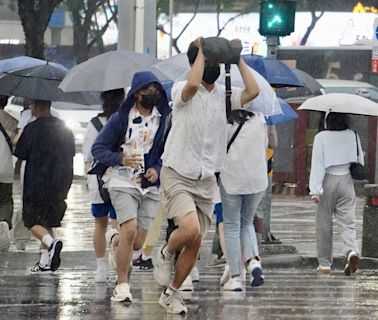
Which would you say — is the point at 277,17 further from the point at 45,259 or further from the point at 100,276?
the point at 100,276

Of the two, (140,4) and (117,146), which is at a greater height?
(140,4)

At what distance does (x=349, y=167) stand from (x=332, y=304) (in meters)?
2.48

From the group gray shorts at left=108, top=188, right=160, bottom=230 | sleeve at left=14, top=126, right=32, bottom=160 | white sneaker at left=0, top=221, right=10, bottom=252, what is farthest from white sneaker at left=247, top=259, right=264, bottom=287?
white sneaker at left=0, top=221, right=10, bottom=252

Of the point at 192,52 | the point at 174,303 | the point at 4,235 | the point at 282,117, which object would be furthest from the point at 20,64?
the point at 174,303

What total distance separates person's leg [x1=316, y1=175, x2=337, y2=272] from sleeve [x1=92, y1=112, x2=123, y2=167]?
3002 millimetres

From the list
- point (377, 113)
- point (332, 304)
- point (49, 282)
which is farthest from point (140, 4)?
point (332, 304)

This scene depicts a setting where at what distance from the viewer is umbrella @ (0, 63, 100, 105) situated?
1210cm

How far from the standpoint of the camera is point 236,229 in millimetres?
10445

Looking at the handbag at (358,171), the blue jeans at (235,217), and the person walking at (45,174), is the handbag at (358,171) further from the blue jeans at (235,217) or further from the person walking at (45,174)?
the person walking at (45,174)

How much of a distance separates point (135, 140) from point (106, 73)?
1.94 m

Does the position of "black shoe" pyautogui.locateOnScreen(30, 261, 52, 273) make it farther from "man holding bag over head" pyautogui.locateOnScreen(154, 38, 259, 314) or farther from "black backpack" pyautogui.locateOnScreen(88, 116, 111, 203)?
"man holding bag over head" pyautogui.locateOnScreen(154, 38, 259, 314)

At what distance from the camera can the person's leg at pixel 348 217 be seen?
Result: 12.3 metres

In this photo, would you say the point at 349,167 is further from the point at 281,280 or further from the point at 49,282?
the point at 49,282

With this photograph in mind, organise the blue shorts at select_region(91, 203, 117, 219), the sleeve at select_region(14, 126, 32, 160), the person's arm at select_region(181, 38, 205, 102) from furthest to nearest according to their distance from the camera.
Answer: the sleeve at select_region(14, 126, 32, 160), the blue shorts at select_region(91, 203, 117, 219), the person's arm at select_region(181, 38, 205, 102)
